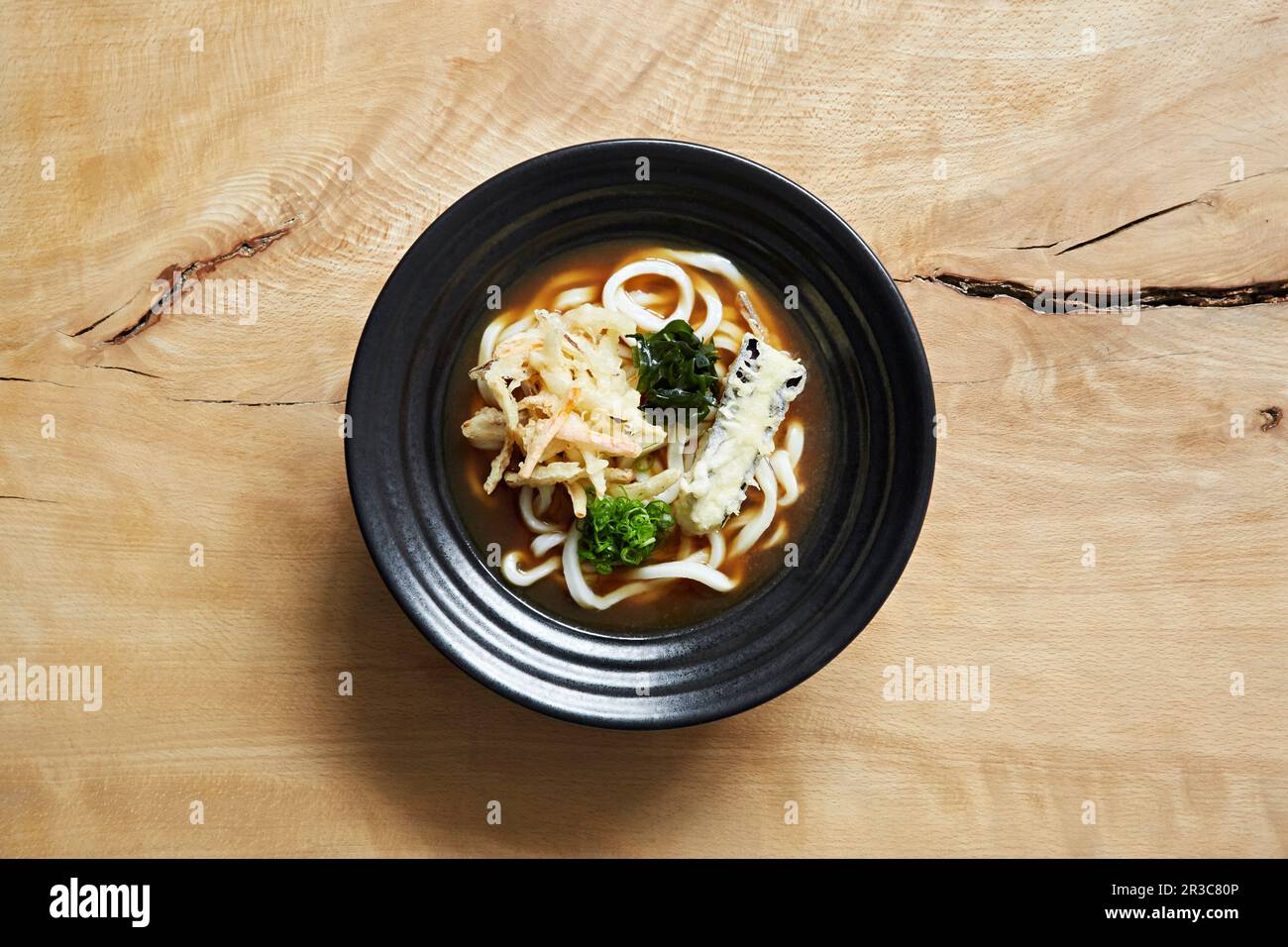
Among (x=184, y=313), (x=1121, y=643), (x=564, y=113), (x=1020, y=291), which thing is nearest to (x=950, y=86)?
(x=1020, y=291)

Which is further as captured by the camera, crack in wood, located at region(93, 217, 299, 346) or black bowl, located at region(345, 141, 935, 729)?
crack in wood, located at region(93, 217, 299, 346)

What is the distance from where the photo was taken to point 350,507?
2863mm

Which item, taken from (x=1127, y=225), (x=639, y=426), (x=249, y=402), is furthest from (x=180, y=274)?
(x=1127, y=225)

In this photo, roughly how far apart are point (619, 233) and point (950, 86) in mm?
1113

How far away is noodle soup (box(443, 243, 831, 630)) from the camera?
2.59m

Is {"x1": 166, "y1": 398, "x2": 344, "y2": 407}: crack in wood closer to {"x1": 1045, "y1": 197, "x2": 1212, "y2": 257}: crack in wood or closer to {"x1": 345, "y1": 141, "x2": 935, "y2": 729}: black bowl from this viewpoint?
{"x1": 345, "y1": 141, "x2": 935, "y2": 729}: black bowl

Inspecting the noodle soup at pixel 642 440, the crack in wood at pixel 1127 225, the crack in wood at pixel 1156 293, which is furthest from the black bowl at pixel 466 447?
the crack in wood at pixel 1127 225

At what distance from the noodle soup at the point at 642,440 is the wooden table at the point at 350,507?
0.41m

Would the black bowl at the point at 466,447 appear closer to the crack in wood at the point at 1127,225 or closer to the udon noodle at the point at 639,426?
the udon noodle at the point at 639,426

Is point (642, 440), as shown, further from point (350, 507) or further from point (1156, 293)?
point (1156, 293)

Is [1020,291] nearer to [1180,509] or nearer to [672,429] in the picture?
[1180,509]

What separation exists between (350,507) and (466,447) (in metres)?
0.43

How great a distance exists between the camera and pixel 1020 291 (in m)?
2.90

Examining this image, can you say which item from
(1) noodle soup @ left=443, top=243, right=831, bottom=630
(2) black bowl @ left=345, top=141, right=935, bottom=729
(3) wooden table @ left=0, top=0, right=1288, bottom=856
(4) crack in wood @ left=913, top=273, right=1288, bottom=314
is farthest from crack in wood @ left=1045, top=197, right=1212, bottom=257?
(1) noodle soup @ left=443, top=243, right=831, bottom=630
